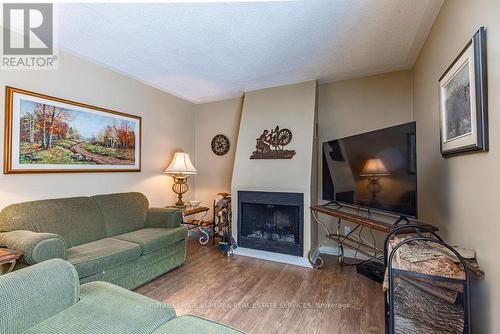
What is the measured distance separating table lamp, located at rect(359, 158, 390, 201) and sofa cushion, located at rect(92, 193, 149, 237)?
269 cm

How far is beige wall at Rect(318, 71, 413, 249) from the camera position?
10.1 ft

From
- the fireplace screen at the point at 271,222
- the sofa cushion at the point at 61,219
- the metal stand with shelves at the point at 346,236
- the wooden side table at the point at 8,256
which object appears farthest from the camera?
the fireplace screen at the point at 271,222

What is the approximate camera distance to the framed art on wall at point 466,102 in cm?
126

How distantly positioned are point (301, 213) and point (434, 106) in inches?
69.9

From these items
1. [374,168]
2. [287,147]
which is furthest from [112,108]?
[374,168]

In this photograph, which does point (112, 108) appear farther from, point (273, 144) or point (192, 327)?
point (192, 327)

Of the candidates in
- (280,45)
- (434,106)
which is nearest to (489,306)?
(434,106)

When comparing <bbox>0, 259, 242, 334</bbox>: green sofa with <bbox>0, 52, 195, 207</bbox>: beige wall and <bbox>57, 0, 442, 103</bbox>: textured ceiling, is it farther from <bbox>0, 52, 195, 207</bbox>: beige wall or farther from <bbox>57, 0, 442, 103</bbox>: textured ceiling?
<bbox>57, 0, 442, 103</bbox>: textured ceiling

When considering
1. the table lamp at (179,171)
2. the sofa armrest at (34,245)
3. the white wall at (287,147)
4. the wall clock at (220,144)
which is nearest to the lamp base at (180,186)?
the table lamp at (179,171)

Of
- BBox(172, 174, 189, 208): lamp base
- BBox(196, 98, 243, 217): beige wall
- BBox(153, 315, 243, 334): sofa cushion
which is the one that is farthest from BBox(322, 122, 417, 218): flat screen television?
BBox(172, 174, 189, 208): lamp base

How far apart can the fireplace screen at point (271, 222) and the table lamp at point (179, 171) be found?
1009mm

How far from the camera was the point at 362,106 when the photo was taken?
3285 mm

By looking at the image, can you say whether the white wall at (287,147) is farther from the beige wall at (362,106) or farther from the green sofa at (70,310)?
the green sofa at (70,310)

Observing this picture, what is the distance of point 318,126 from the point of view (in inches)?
139
